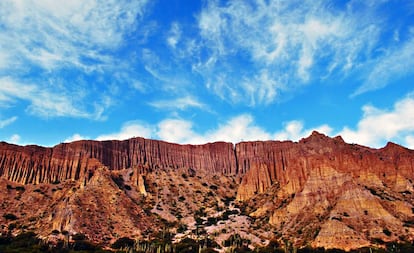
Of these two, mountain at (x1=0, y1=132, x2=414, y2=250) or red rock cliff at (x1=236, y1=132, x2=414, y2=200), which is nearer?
mountain at (x1=0, y1=132, x2=414, y2=250)

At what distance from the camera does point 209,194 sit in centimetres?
13900

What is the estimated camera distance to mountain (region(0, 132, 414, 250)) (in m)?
96.1

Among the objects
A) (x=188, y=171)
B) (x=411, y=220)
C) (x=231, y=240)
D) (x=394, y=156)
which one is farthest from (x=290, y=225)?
(x=188, y=171)

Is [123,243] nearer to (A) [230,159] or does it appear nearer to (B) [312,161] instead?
(B) [312,161]

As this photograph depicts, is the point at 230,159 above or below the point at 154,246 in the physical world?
above

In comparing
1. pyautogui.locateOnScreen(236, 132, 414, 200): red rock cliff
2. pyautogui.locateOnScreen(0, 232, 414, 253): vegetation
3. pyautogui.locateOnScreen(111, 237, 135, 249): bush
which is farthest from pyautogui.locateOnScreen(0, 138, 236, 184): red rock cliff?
pyautogui.locateOnScreen(0, 232, 414, 253): vegetation

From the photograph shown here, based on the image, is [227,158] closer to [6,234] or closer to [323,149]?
[323,149]

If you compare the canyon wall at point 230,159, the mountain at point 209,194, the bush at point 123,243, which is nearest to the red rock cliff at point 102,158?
the canyon wall at point 230,159

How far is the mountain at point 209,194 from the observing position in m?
96.1

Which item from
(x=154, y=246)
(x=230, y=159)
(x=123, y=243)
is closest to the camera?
(x=154, y=246)

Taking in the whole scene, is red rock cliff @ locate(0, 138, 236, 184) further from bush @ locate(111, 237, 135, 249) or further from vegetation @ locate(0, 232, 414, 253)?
vegetation @ locate(0, 232, 414, 253)

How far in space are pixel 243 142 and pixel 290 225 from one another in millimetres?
74332

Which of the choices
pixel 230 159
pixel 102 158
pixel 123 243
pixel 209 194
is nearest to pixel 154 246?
pixel 123 243

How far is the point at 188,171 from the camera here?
155750mm
